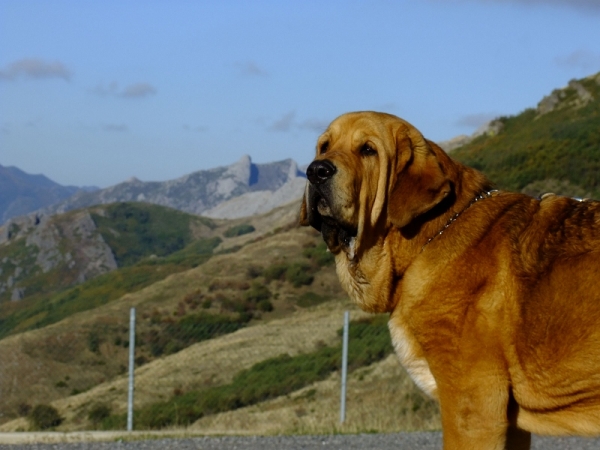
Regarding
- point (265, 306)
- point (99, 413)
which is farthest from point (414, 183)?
point (265, 306)

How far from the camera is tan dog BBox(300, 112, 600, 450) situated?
4.27 meters

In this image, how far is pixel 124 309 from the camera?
49.9 meters

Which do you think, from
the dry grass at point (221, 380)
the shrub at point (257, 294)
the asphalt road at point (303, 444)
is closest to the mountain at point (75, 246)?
the shrub at point (257, 294)

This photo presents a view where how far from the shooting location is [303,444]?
31.8 ft

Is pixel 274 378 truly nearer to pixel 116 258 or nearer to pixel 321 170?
pixel 321 170

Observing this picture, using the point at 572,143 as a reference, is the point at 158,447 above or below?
below

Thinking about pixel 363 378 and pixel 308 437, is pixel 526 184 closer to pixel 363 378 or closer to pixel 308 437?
pixel 363 378

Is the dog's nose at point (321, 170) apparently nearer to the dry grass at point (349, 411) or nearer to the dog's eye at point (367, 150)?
the dog's eye at point (367, 150)

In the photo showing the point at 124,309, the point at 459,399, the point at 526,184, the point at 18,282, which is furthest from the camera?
the point at 18,282

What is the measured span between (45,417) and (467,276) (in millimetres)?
16792

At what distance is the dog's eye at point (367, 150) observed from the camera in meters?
4.72

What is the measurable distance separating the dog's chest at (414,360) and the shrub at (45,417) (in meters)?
15.1

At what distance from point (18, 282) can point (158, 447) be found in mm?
126320

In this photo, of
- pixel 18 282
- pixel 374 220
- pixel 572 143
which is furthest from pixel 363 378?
pixel 18 282
